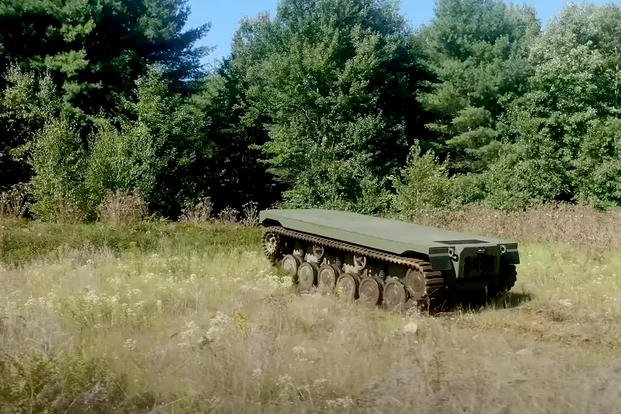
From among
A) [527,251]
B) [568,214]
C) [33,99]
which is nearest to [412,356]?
[527,251]

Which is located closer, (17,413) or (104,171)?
(17,413)

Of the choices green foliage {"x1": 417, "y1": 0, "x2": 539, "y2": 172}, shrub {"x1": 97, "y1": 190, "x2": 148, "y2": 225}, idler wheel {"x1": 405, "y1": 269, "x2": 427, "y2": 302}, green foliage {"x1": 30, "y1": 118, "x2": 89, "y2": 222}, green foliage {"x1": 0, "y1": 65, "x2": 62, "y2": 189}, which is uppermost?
green foliage {"x1": 417, "y1": 0, "x2": 539, "y2": 172}

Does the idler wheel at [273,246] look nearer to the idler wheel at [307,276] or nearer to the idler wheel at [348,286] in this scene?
the idler wheel at [307,276]

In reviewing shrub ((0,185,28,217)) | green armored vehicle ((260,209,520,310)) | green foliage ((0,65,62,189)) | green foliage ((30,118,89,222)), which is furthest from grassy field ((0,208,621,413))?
green foliage ((0,65,62,189))

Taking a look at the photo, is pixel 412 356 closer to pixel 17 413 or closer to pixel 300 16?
pixel 17 413

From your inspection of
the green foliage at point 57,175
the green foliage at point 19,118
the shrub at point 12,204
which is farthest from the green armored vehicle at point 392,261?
the green foliage at point 19,118

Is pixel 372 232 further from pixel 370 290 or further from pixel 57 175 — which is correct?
pixel 57 175

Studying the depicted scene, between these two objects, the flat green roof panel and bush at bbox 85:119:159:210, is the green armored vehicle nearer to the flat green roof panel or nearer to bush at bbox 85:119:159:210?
the flat green roof panel

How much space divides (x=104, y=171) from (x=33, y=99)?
17.9ft

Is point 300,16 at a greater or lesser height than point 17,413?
greater

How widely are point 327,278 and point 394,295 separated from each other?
62.3 inches

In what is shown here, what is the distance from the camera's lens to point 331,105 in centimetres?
2681

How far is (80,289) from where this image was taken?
8.83 metres

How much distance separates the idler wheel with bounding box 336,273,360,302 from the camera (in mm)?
9570
